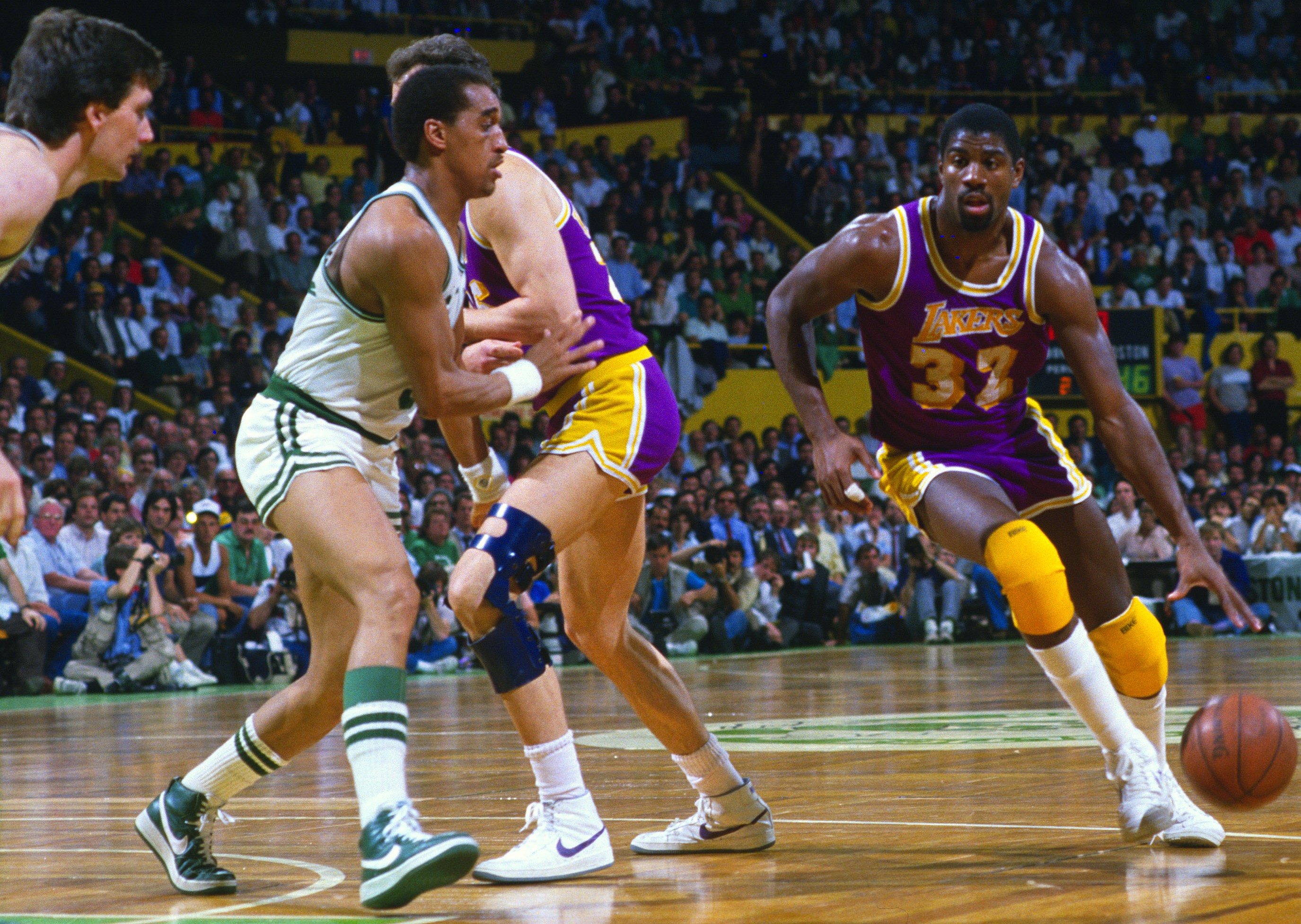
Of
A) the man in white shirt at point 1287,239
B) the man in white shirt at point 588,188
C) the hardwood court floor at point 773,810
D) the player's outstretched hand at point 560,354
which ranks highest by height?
the man in white shirt at point 588,188

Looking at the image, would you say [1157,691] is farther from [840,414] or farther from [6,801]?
[840,414]

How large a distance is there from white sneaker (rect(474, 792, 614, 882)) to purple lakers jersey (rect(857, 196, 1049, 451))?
153 centimetres

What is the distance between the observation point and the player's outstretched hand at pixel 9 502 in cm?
303

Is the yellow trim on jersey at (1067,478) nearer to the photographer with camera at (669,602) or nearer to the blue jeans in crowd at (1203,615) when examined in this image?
the photographer with camera at (669,602)

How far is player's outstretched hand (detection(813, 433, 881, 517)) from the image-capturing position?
4.75 meters

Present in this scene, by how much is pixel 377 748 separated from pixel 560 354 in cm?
115

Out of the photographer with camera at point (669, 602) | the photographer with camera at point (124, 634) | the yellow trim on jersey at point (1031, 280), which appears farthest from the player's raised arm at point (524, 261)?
the photographer with camera at point (669, 602)

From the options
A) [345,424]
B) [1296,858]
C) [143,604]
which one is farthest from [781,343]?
[143,604]

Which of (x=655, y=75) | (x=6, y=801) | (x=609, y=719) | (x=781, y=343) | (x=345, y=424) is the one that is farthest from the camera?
(x=655, y=75)

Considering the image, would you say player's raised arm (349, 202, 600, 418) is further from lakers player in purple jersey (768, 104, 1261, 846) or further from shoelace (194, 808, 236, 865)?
lakers player in purple jersey (768, 104, 1261, 846)

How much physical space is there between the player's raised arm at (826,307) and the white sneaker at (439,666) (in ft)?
28.6

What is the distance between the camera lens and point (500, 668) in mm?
4145

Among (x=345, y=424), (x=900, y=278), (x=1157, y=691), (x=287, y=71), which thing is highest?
(x=287, y=71)

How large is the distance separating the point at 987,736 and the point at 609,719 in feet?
7.50
